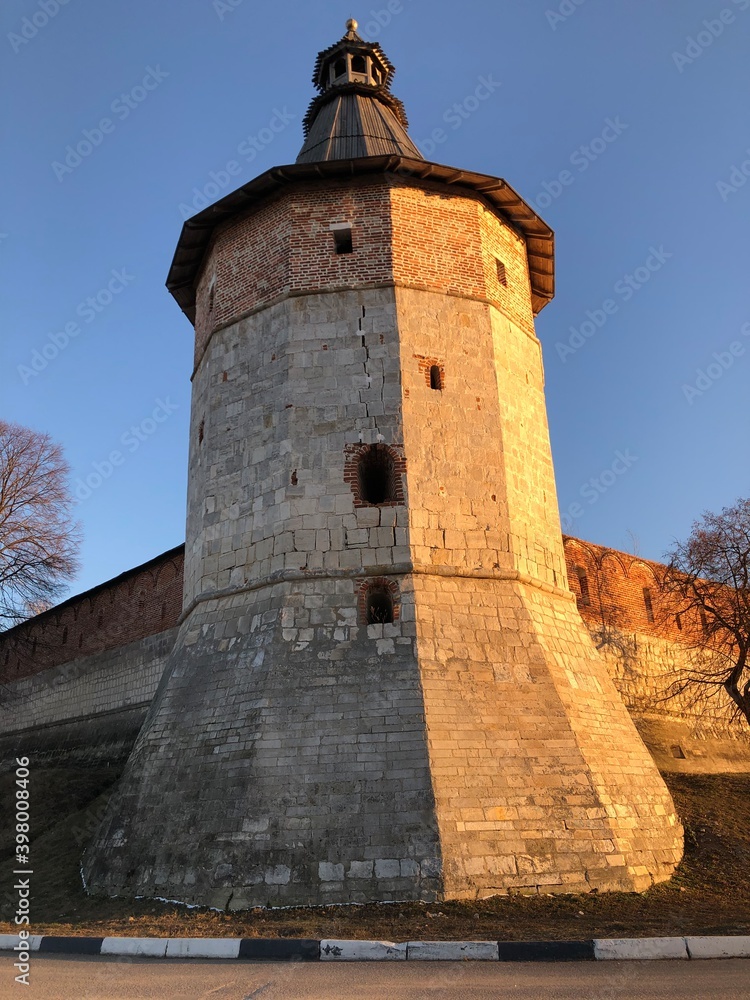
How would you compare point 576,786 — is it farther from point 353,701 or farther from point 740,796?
point 740,796

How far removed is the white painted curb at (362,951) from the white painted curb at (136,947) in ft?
4.27

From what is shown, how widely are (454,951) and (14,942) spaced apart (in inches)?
145

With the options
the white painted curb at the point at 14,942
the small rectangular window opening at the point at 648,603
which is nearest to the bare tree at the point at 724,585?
the small rectangular window opening at the point at 648,603

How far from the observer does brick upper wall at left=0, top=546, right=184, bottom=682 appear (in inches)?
683

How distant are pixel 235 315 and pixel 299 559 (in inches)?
162

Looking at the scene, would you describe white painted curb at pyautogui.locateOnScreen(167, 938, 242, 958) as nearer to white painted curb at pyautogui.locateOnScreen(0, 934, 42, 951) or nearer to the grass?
the grass

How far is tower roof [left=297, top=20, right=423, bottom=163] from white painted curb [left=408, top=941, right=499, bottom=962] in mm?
10696

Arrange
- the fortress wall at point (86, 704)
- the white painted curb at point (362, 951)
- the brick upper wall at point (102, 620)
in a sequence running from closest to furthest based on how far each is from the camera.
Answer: the white painted curb at point (362, 951) → the fortress wall at point (86, 704) → the brick upper wall at point (102, 620)

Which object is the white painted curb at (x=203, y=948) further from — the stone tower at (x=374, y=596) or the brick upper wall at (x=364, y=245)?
the brick upper wall at (x=364, y=245)

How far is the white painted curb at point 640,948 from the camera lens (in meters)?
5.83

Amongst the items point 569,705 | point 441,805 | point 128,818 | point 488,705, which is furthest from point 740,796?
point 128,818

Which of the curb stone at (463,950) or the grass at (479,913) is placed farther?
the grass at (479,913)

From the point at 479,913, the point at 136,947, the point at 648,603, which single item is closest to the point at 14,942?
the point at 136,947

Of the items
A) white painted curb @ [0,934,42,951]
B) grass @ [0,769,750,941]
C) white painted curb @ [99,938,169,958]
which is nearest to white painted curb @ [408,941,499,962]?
grass @ [0,769,750,941]
